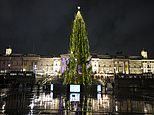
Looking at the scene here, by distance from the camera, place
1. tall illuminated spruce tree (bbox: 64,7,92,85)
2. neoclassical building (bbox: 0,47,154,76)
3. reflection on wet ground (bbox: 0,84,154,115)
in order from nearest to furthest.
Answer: reflection on wet ground (bbox: 0,84,154,115) → tall illuminated spruce tree (bbox: 64,7,92,85) → neoclassical building (bbox: 0,47,154,76)

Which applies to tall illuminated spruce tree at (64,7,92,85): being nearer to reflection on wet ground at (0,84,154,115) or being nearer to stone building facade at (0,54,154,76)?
reflection on wet ground at (0,84,154,115)

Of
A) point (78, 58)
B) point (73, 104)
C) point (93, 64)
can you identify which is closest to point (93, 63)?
point (93, 64)

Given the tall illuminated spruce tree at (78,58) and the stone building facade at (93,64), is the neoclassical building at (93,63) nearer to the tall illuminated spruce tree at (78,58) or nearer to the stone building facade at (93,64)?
the stone building facade at (93,64)

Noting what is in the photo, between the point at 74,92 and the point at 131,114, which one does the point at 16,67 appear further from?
the point at 131,114

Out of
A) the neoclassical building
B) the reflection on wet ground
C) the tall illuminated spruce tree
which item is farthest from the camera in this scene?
the neoclassical building

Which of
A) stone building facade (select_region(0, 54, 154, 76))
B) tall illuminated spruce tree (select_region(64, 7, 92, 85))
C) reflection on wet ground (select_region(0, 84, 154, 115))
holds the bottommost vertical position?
reflection on wet ground (select_region(0, 84, 154, 115))

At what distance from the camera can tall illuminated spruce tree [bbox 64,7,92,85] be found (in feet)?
104

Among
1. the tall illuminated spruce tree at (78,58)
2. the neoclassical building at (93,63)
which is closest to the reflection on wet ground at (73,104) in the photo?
the tall illuminated spruce tree at (78,58)

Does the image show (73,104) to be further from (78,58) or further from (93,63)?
(93,63)

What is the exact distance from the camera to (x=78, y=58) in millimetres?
32625

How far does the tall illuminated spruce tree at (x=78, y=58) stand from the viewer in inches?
1249

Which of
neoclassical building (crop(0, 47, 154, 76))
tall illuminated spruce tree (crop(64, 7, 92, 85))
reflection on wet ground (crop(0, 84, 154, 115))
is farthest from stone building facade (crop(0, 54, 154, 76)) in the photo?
reflection on wet ground (crop(0, 84, 154, 115))

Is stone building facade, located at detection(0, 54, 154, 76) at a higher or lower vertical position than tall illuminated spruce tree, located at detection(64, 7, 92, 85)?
higher

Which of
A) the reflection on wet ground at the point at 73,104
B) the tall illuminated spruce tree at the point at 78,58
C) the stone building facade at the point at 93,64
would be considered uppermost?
the stone building facade at the point at 93,64
